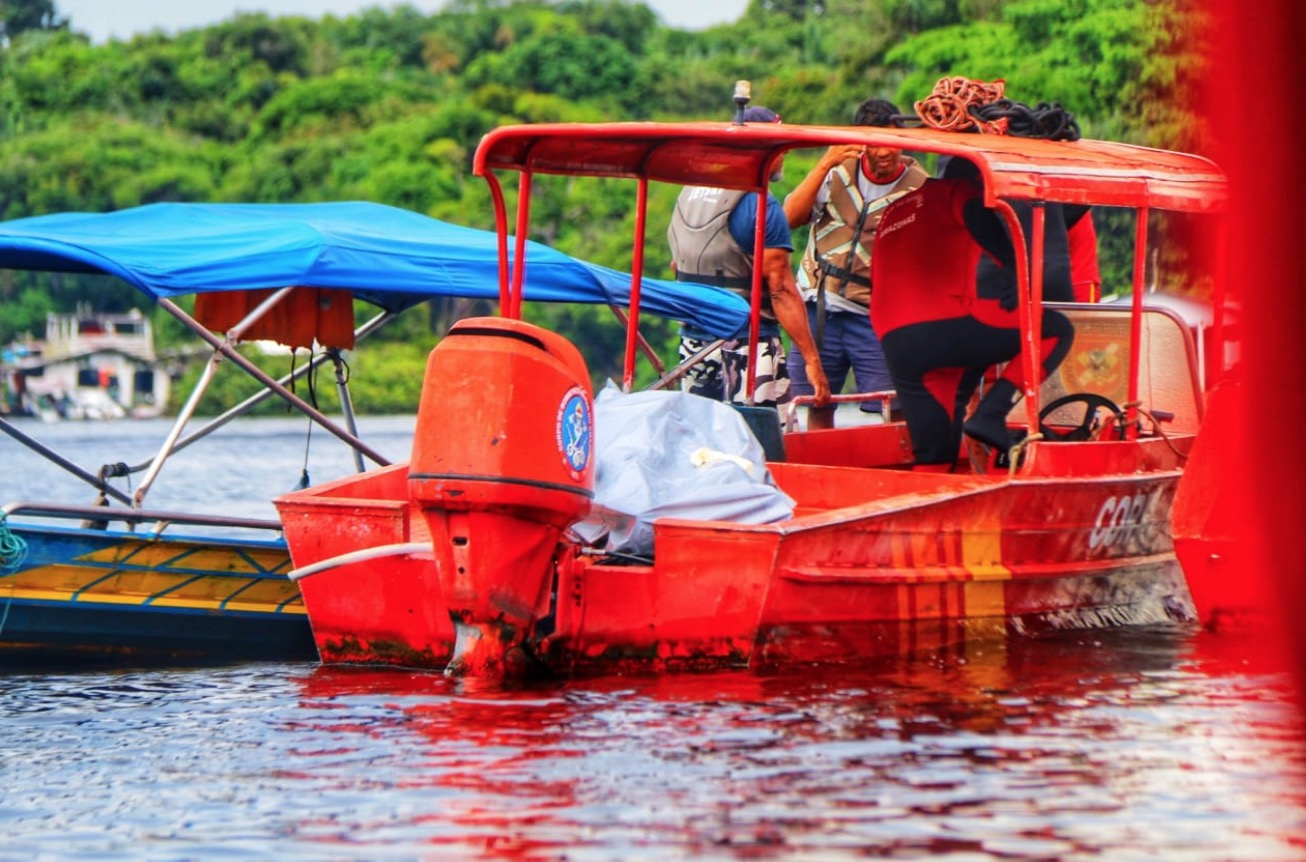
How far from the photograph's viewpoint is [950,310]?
743cm

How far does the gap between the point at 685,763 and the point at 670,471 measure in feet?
6.17

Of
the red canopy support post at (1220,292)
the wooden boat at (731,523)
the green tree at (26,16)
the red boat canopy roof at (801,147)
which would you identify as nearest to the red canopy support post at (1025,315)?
the wooden boat at (731,523)

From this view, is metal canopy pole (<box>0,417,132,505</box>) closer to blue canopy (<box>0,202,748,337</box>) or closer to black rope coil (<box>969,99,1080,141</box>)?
blue canopy (<box>0,202,748,337</box>)

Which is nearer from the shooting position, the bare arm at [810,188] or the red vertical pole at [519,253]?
the red vertical pole at [519,253]

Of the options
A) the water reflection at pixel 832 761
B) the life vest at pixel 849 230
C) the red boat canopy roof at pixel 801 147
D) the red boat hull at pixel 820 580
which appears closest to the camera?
the water reflection at pixel 832 761

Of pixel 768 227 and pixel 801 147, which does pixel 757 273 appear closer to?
pixel 768 227

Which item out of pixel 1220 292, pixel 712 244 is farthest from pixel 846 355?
pixel 1220 292

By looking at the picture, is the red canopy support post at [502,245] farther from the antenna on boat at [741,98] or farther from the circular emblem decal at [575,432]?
the circular emblem decal at [575,432]

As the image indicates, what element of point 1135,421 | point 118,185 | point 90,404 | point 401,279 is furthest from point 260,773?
point 118,185

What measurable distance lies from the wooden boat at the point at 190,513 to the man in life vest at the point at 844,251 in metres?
1.44

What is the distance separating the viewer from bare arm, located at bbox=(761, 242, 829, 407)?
28.4 ft

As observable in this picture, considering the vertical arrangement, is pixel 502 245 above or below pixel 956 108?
below

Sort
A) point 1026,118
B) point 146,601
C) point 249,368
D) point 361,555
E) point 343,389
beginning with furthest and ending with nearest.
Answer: point 343,389 < point 249,368 < point 1026,118 < point 146,601 < point 361,555

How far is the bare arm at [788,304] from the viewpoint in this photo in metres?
8.65
